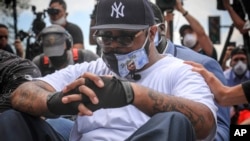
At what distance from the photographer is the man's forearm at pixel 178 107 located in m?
2.80

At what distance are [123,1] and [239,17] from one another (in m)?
4.07

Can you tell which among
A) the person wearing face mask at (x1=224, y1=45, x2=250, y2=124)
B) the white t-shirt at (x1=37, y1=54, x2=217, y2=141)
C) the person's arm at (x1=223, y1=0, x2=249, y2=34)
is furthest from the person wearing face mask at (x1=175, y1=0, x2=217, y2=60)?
the white t-shirt at (x1=37, y1=54, x2=217, y2=141)

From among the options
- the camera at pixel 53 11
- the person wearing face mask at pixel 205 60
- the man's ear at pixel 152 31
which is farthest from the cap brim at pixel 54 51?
the man's ear at pixel 152 31

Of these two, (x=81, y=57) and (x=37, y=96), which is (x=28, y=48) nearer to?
(x=81, y=57)

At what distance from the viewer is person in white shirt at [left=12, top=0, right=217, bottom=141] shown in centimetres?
272

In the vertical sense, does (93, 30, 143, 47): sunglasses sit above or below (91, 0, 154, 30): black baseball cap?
below

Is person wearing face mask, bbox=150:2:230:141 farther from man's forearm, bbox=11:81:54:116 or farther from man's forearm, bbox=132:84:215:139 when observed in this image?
man's forearm, bbox=11:81:54:116

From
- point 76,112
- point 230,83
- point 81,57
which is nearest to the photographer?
point 76,112

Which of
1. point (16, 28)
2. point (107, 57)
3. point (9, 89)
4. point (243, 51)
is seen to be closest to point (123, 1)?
point (107, 57)

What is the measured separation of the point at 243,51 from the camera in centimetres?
811

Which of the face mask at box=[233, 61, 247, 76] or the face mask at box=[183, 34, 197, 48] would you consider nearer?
the face mask at box=[183, 34, 197, 48]

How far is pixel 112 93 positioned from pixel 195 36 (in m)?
4.53

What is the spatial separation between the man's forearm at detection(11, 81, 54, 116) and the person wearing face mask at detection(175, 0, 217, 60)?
3.39 meters

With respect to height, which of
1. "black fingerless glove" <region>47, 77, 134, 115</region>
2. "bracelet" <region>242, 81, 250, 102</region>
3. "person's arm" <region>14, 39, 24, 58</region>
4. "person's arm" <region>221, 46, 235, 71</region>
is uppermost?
"black fingerless glove" <region>47, 77, 134, 115</region>
